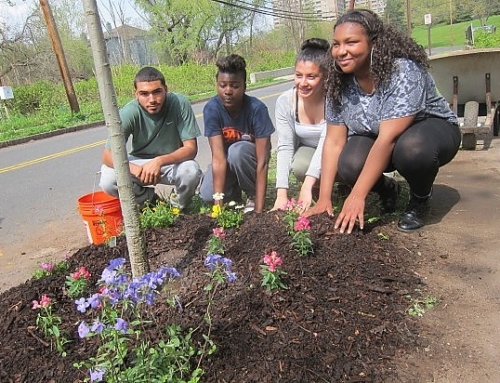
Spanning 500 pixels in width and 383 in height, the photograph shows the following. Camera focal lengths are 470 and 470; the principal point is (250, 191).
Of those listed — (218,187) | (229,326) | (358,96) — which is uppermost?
(358,96)

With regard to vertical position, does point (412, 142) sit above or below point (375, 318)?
above

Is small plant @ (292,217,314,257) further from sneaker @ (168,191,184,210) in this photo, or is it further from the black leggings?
sneaker @ (168,191,184,210)

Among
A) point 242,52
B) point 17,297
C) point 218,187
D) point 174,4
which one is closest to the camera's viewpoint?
point 17,297

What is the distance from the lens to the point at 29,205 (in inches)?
202

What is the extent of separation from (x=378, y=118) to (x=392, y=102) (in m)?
0.17

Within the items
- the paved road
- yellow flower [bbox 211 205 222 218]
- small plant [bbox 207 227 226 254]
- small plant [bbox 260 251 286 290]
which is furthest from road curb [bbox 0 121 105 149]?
small plant [bbox 260 251 286 290]

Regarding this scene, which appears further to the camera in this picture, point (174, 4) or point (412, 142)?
point (174, 4)

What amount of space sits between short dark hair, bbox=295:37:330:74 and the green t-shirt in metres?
1.00

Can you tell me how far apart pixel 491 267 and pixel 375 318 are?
83 centimetres

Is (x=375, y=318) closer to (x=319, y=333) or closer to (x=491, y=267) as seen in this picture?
(x=319, y=333)

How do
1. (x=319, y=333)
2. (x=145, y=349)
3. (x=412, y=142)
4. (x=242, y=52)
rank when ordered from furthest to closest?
(x=242, y=52), (x=412, y=142), (x=319, y=333), (x=145, y=349)

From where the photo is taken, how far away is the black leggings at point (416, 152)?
8.68 ft

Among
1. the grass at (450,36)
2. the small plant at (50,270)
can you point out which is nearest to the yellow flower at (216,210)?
the small plant at (50,270)

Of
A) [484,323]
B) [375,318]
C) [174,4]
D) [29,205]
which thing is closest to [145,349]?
[375,318]
